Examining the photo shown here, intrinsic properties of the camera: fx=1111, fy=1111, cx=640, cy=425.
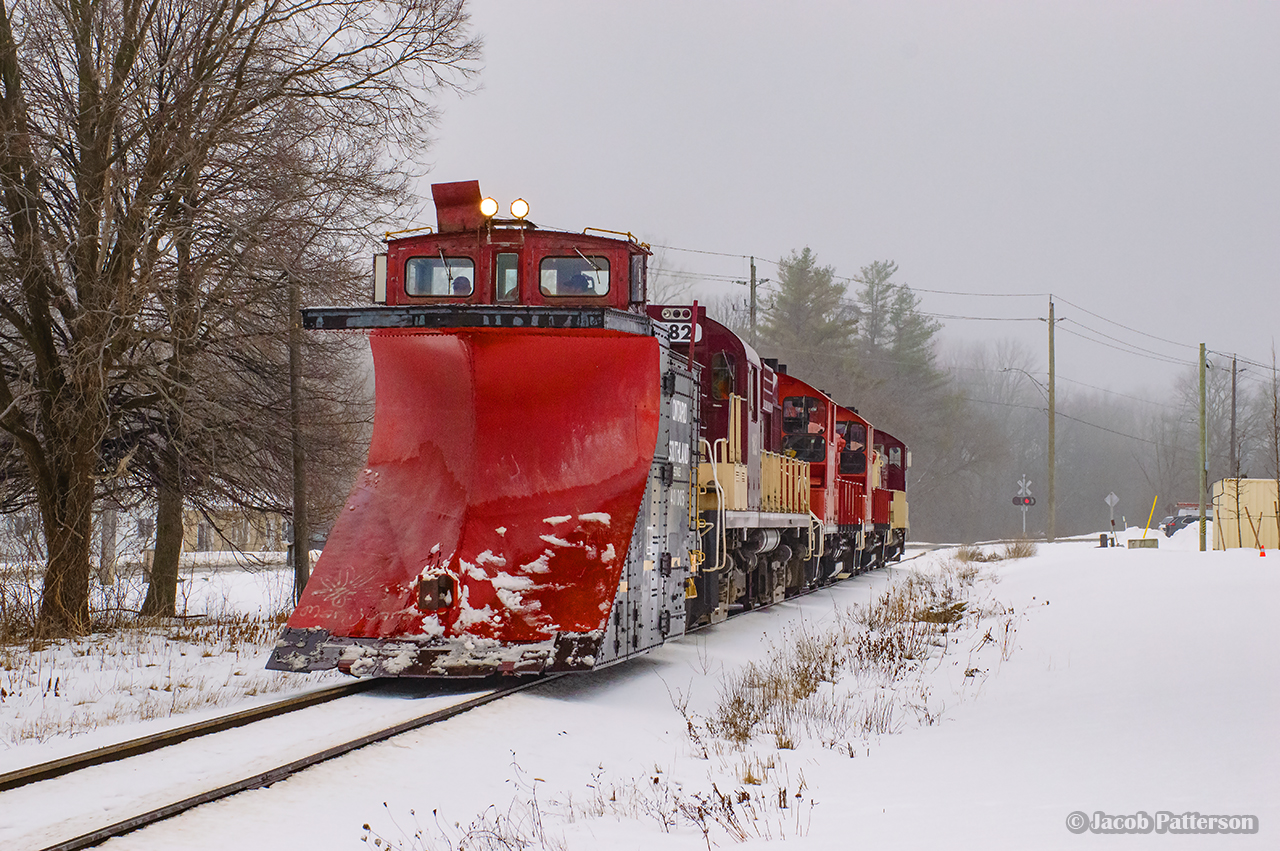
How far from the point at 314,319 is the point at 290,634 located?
8.23 ft

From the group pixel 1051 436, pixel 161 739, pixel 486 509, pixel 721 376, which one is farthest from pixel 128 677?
pixel 1051 436

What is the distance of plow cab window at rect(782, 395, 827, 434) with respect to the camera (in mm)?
19422

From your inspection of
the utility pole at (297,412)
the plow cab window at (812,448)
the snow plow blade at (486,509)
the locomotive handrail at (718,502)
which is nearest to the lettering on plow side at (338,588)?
the snow plow blade at (486,509)

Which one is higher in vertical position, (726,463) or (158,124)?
(158,124)

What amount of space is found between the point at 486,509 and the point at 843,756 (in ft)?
11.2

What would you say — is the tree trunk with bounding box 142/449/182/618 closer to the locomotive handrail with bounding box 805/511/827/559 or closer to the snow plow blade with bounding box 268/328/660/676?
the snow plow blade with bounding box 268/328/660/676

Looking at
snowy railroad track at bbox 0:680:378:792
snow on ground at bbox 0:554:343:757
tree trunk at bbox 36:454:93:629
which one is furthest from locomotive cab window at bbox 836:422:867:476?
snowy railroad track at bbox 0:680:378:792

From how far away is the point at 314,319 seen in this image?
8969 mm

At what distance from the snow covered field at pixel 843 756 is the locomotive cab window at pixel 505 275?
3.35 meters

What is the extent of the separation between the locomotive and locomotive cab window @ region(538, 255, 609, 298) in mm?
12

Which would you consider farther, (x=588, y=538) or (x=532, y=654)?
(x=588, y=538)

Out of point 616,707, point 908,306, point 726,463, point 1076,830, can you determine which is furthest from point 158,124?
point 908,306

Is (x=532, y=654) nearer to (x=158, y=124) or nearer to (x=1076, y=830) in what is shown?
(x=1076, y=830)

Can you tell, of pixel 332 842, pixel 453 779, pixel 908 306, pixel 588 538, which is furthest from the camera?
pixel 908 306
